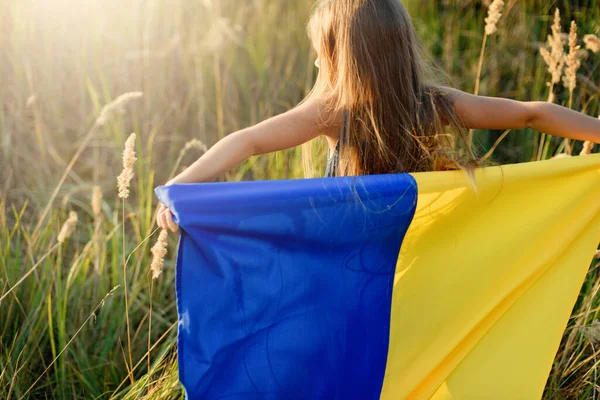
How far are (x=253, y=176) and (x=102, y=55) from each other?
0.99 metres

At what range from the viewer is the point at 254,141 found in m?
1.72

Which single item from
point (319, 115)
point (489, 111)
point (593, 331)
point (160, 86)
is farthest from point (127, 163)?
point (160, 86)

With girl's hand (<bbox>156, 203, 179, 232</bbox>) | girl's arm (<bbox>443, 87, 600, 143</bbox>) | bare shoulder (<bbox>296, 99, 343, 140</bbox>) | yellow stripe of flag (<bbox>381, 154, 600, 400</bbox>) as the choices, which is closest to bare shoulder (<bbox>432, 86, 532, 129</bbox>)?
girl's arm (<bbox>443, 87, 600, 143</bbox>)

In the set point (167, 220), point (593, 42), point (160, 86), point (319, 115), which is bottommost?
point (167, 220)

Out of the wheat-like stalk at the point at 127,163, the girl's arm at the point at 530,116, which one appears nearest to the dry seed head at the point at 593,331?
the girl's arm at the point at 530,116

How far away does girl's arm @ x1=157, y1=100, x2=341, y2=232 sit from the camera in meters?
1.67

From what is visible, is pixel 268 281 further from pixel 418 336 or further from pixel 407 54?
pixel 407 54

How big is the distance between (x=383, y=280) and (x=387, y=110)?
0.43 m

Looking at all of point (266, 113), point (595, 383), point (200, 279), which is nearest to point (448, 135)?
point (200, 279)

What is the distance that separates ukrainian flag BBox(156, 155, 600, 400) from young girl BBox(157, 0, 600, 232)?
0.41 ft

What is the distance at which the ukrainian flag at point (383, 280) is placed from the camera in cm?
161

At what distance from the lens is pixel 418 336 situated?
1.74 m

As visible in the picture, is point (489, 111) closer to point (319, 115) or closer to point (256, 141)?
point (319, 115)

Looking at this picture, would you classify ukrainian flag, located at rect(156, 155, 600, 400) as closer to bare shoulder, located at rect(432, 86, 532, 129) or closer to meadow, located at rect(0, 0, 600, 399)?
bare shoulder, located at rect(432, 86, 532, 129)
